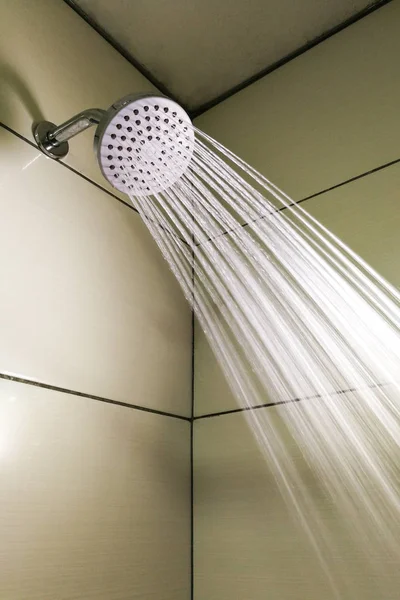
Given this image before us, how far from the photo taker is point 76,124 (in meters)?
0.72

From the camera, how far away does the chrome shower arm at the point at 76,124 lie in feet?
2.30

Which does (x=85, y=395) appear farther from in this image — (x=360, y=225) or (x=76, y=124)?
(x=360, y=225)

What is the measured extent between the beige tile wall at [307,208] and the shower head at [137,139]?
279 mm

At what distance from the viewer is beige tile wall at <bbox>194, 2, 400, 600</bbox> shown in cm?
70

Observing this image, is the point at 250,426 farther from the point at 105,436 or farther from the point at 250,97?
the point at 250,97

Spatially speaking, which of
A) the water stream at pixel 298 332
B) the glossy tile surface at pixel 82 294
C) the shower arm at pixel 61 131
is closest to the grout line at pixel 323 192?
the water stream at pixel 298 332

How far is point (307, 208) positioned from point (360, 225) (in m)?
0.11

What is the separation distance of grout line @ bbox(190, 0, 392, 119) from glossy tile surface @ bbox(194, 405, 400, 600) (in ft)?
2.21

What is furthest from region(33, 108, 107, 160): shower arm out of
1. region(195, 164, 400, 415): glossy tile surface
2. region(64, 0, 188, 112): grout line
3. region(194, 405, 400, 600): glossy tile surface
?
region(194, 405, 400, 600): glossy tile surface

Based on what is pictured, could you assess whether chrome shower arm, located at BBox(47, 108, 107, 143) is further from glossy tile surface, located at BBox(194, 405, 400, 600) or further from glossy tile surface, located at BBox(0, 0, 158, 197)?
glossy tile surface, located at BBox(194, 405, 400, 600)

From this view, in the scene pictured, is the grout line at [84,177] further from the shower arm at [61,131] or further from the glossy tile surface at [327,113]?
the glossy tile surface at [327,113]

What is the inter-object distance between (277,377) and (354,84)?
0.54 m

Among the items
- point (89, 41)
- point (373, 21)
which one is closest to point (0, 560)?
point (89, 41)

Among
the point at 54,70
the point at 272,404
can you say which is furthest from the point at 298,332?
the point at 54,70
